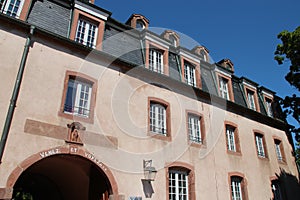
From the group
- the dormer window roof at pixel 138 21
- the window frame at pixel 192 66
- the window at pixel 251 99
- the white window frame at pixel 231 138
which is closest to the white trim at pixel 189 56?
the window frame at pixel 192 66

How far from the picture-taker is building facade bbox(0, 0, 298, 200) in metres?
7.43

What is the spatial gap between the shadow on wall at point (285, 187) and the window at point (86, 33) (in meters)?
12.0

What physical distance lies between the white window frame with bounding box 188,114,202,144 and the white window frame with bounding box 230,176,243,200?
2.61 metres

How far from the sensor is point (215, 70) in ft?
46.6

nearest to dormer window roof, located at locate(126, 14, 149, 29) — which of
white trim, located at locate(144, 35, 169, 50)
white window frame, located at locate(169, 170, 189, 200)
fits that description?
white trim, located at locate(144, 35, 169, 50)

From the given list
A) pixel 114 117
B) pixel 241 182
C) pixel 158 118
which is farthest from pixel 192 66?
pixel 241 182

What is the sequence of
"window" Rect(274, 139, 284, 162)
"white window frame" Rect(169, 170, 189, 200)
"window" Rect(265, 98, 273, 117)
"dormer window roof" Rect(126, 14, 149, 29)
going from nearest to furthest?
1. "white window frame" Rect(169, 170, 189, 200)
2. "dormer window roof" Rect(126, 14, 149, 29)
3. "window" Rect(274, 139, 284, 162)
4. "window" Rect(265, 98, 273, 117)

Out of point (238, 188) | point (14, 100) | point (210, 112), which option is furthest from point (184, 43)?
point (14, 100)

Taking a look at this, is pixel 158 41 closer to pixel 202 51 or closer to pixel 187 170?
pixel 202 51

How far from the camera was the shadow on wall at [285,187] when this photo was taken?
13.4m

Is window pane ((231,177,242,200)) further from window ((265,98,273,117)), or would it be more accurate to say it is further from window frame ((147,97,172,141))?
window ((265,98,273,117))

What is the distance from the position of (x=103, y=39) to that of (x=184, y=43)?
5.35m

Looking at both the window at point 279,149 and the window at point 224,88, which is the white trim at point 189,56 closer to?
the window at point 224,88

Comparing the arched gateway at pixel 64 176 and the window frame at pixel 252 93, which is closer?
the arched gateway at pixel 64 176
